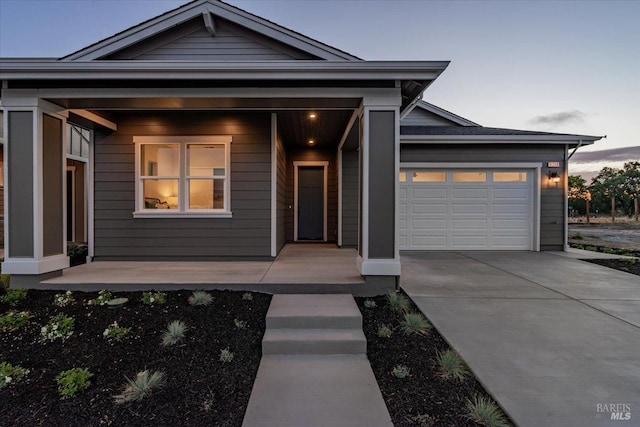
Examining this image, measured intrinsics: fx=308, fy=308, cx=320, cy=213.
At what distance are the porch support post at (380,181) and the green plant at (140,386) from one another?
251 centimetres

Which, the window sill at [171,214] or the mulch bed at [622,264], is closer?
the window sill at [171,214]

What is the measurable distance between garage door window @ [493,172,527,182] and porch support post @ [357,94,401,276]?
5.51 metres

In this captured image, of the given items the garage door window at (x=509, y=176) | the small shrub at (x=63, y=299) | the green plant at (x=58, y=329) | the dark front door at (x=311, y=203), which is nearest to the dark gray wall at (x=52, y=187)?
the small shrub at (x=63, y=299)

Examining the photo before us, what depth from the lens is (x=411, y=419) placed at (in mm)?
1887

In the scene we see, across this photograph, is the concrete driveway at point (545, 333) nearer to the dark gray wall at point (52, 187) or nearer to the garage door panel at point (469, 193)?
the garage door panel at point (469, 193)

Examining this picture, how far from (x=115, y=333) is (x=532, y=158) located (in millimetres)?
9387

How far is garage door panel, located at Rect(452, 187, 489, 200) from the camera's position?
8086 mm

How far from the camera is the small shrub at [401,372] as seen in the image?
92.3 inches

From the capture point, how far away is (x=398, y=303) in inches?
142

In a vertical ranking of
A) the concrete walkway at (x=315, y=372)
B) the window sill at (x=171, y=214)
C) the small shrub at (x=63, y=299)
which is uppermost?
the window sill at (x=171, y=214)

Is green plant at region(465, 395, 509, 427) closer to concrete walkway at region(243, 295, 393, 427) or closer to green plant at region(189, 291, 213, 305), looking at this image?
concrete walkway at region(243, 295, 393, 427)

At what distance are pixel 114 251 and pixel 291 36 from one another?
511cm

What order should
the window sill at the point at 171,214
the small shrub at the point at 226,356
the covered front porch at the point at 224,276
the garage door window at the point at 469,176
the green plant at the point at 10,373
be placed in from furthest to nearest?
the garage door window at the point at 469,176, the window sill at the point at 171,214, the covered front porch at the point at 224,276, the small shrub at the point at 226,356, the green plant at the point at 10,373

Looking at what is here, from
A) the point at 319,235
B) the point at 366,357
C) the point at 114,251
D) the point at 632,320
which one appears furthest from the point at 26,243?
the point at 632,320
